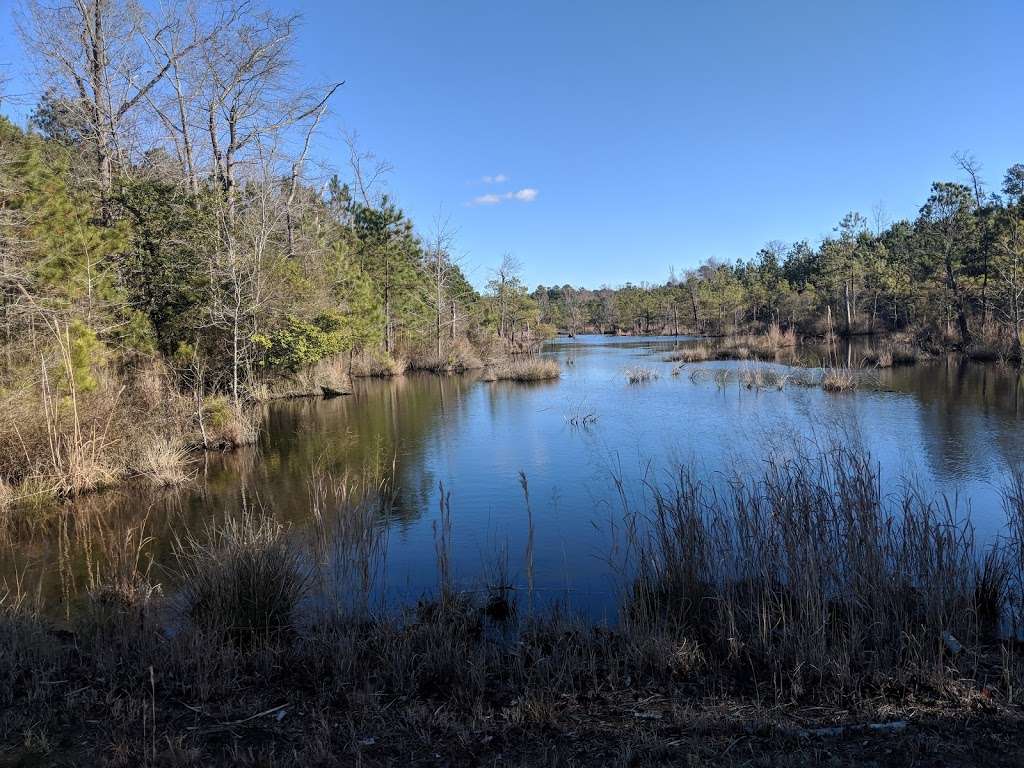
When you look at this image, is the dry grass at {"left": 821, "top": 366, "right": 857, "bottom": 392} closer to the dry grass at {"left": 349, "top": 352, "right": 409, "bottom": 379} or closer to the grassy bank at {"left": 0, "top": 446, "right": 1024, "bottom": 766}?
the grassy bank at {"left": 0, "top": 446, "right": 1024, "bottom": 766}

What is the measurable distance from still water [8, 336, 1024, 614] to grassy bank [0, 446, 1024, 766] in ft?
2.64

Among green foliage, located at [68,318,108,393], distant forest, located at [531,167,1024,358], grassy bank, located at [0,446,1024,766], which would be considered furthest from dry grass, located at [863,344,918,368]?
green foliage, located at [68,318,108,393]

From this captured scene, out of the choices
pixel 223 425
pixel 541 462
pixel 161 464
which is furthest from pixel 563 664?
pixel 223 425

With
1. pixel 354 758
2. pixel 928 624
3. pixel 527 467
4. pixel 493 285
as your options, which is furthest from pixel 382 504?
pixel 493 285

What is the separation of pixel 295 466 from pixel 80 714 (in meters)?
9.29

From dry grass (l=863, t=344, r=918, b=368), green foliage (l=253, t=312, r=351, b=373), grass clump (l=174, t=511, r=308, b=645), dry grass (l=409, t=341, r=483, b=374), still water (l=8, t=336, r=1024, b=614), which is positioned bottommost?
still water (l=8, t=336, r=1024, b=614)

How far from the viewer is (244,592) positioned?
486cm

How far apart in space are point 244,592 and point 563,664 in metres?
2.56

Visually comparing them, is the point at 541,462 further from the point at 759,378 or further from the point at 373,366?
the point at 373,366

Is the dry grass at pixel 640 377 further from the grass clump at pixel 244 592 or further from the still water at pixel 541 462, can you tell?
the grass clump at pixel 244 592

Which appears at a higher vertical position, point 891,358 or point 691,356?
point 691,356

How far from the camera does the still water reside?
Result: 7.20m

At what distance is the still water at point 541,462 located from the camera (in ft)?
23.6

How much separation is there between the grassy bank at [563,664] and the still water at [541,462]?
80 centimetres
